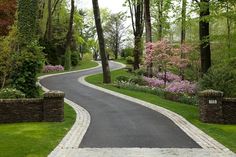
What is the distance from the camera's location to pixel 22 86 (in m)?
24.4

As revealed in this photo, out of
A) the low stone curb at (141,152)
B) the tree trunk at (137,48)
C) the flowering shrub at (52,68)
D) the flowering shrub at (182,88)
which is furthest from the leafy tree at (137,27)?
the low stone curb at (141,152)

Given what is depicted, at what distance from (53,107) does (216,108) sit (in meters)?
6.66

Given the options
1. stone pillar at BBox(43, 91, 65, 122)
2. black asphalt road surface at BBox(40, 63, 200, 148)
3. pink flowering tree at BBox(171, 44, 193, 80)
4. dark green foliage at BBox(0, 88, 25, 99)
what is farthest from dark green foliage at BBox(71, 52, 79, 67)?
stone pillar at BBox(43, 91, 65, 122)

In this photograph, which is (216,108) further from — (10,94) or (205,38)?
(10,94)

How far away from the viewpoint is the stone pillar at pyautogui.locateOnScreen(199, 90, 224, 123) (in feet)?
59.8

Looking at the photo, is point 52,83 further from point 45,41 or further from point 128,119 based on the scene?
point 45,41

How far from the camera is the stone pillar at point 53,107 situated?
18047 millimetres

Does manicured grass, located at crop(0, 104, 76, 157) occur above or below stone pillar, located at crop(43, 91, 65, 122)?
below

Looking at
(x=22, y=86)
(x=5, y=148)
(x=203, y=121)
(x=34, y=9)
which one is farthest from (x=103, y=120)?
(x=34, y=9)

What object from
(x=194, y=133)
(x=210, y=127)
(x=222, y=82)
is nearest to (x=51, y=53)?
(x=222, y=82)

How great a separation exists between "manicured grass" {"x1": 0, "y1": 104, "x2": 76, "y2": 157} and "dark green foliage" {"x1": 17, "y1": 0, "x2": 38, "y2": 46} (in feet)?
27.2

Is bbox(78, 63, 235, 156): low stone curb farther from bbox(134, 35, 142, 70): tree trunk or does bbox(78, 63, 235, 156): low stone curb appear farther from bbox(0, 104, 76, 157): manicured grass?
bbox(134, 35, 142, 70): tree trunk

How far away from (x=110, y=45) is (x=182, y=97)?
67566mm

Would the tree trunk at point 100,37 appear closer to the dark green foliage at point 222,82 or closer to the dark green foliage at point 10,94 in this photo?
the dark green foliage at point 222,82
